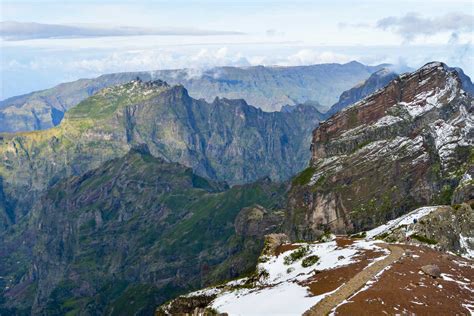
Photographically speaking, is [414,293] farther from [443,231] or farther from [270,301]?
[443,231]

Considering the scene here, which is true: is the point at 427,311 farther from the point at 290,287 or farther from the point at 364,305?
the point at 290,287

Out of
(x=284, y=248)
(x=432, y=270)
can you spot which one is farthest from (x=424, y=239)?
(x=432, y=270)

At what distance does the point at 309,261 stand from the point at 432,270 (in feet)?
83.9

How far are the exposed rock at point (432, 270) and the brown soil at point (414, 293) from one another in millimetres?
994

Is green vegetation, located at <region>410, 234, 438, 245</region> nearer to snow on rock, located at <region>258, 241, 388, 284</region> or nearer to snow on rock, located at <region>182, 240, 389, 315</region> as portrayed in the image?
snow on rock, located at <region>182, 240, 389, 315</region>

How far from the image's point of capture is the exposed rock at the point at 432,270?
305 ft

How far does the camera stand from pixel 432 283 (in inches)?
3541

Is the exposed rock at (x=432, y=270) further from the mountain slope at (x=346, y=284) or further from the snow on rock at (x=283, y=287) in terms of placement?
the snow on rock at (x=283, y=287)

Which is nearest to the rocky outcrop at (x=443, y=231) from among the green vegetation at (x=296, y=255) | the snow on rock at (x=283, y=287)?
the snow on rock at (x=283, y=287)

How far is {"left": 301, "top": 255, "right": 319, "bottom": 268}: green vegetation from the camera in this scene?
11094 centimetres

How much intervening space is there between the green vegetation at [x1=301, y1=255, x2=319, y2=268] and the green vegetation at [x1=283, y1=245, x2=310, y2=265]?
13.4 feet

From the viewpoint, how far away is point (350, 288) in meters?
89.2

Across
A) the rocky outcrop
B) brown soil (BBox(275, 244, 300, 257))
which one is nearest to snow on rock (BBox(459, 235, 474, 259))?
the rocky outcrop

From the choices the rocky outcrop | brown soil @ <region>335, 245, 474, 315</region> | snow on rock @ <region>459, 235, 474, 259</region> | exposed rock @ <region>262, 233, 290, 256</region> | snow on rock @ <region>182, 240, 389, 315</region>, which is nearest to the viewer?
brown soil @ <region>335, 245, 474, 315</region>
